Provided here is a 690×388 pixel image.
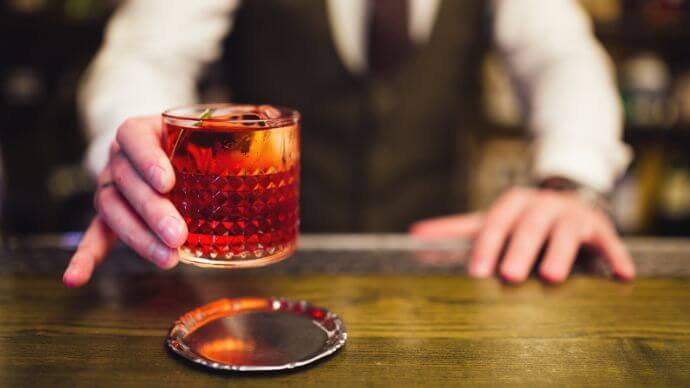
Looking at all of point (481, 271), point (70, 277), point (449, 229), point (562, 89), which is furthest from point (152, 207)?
point (562, 89)

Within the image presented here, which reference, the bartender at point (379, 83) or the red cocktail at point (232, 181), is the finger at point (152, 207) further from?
the bartender at point (379, 83)

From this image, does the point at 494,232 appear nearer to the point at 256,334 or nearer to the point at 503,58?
the point at 256,334

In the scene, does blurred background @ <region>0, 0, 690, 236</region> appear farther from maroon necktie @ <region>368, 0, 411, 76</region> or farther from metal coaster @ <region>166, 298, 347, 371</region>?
metal coaster @ <region>166, 298, 347, 371</region>

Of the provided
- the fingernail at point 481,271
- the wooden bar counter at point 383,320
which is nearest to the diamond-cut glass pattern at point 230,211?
the wooden bar counter at point 383,320

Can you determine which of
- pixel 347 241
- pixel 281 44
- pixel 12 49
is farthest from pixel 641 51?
pixel 12 49

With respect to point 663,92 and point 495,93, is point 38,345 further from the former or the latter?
point 663,92

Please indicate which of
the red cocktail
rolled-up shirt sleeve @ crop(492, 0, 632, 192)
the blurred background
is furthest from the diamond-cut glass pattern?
the blurred background
